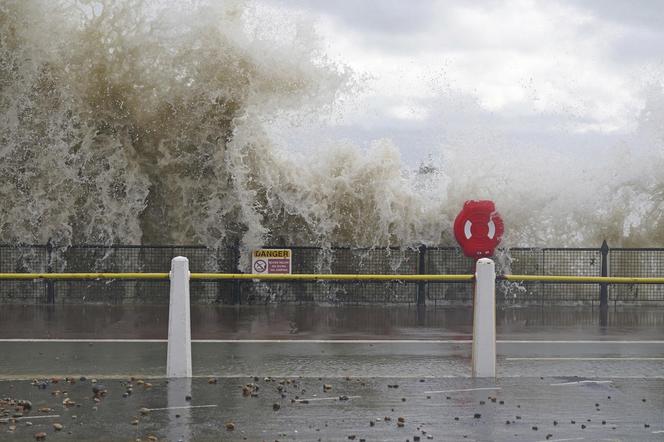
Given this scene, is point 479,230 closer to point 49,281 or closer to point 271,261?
point 271,261

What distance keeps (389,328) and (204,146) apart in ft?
30.0

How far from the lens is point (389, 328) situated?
15.6m

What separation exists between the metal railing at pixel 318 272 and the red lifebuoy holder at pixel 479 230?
18.2 feet

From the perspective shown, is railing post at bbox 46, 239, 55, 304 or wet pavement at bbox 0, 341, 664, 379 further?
railing post at bbox 46, 239, 55, 304

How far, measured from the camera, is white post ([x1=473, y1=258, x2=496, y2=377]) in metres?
9.77

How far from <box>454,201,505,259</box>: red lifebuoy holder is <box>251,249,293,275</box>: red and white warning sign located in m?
5.56

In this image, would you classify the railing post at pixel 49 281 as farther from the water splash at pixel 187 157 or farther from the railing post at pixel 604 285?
the railing post at pixel 604 285

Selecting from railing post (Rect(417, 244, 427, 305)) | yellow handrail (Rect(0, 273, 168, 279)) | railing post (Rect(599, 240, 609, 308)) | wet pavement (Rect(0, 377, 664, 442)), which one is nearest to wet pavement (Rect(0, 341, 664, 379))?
wet pavement (Rect(0, 377, 664, 442))

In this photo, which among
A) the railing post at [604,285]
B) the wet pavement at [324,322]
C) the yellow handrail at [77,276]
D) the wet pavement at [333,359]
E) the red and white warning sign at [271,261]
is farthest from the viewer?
the railing post at [604,285]

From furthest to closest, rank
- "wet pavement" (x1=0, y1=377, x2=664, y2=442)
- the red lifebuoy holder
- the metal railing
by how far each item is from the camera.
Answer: the metal railing, the red lifebuoy holder, "wet pavement" (x1=0, y1=377, x2=664, y2=442)

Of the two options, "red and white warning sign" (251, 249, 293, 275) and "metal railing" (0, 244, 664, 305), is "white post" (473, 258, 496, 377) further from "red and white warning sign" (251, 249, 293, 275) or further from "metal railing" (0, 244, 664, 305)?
"metal railing" (0, 244, 664, 305)

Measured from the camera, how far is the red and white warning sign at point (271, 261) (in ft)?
61.8

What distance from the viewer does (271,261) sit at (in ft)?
62.1

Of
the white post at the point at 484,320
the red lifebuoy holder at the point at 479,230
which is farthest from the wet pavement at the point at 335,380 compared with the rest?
the red lifebuoy holder at the point at 479,230
